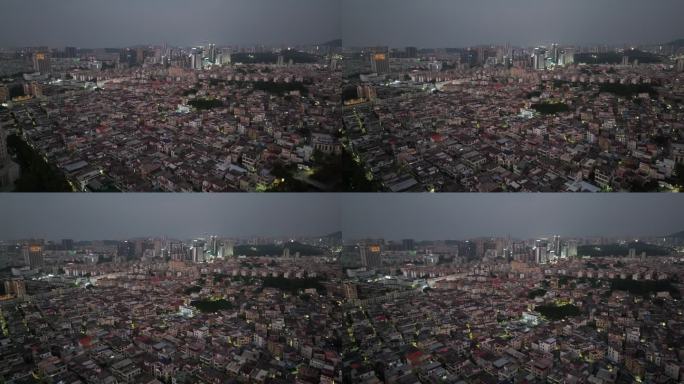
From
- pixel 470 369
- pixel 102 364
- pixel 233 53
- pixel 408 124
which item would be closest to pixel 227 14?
A: pixel 233 53

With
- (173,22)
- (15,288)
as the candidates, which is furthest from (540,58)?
(15,288)

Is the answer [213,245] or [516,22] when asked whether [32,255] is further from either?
[516,22]

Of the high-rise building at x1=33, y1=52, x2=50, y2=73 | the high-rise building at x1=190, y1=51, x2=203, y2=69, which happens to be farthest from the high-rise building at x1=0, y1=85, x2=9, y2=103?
the high-rise building at x1=190, y1=51, x2=203, y2=69

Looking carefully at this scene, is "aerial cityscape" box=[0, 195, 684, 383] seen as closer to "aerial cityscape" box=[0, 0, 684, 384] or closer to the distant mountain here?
"aerial cityscape" box=[0, 0, 684, 384]

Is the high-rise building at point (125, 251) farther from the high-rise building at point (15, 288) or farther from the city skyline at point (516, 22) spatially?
the city skyline at point (516, 22)

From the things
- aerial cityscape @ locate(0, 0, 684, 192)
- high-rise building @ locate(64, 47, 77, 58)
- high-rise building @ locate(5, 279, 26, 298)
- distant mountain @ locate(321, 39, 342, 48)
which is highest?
distant mountain @ locate(321, 39, 342, 48)

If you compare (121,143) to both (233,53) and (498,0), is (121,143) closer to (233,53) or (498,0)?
(233,53)
